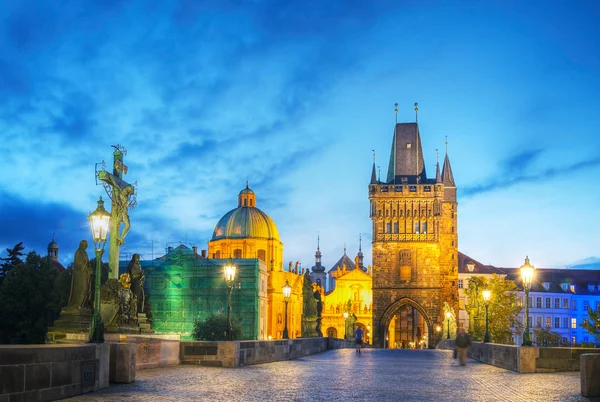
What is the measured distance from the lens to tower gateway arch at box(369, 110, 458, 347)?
83188 millimetres

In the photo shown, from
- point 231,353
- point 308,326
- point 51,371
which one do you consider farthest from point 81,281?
point 308,326

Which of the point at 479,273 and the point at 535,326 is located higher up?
the point at 479,273

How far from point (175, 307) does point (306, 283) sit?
4042 cm

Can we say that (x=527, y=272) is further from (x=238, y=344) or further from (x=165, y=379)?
(x=165, y=379)

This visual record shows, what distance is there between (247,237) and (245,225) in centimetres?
193

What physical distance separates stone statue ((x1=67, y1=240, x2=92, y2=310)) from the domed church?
3013 inches

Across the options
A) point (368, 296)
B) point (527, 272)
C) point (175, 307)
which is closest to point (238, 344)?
point (527, 272)

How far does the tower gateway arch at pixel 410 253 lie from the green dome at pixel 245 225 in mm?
20732

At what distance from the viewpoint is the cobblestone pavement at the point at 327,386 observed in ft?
40.1

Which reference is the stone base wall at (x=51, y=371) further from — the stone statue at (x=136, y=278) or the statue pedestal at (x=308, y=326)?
the statue pedestal at (x=308, y=326)

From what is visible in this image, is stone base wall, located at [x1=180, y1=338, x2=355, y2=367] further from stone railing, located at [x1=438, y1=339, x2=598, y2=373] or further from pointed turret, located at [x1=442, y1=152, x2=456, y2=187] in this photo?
pointed turret, located at [x1=442, y1=152, x2=456, y2=187]

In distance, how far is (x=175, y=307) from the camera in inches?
3049

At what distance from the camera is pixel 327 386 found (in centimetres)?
1467

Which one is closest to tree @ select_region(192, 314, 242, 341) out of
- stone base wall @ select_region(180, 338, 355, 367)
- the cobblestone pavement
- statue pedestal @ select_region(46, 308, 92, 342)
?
stone base wall @ select_region(180, 338, 355, 367)
